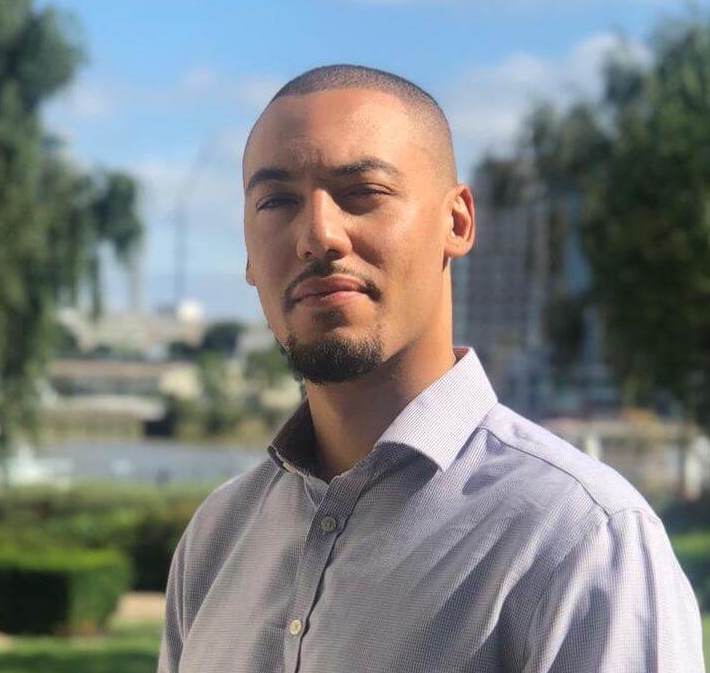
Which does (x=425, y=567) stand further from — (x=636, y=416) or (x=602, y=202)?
(x=636, y=416)

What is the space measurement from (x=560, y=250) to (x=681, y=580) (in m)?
24.2

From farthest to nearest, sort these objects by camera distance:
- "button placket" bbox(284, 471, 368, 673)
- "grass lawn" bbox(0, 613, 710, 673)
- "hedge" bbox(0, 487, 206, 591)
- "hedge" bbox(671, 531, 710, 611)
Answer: "hedge" bbox(0, 487, 206, 591), "grass lawn" bbox(0, 613, 710, 673), "hedge" bbox(671, 531, 710, 611), "button placket" bbox(284, 471, 368, 673)

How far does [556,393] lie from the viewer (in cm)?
2519

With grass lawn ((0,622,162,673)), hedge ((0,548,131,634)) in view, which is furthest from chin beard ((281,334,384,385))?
hedge ((0,548,131,634))

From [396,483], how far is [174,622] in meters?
0.38

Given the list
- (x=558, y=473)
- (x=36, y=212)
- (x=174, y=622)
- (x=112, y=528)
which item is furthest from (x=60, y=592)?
(x=558, y=473)

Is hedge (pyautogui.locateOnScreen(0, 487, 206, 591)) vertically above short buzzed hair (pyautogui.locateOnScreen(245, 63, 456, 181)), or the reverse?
short buzzed hair (pyautogui.locateOnScreen(245, 63, 456, 181))

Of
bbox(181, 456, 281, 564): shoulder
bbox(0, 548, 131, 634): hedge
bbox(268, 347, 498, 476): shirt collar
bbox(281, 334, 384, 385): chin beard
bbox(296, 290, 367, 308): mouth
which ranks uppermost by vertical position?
bbox(296, 290, 367, 308): mouth

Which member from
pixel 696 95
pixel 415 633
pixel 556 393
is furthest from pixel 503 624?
pixel 556 393

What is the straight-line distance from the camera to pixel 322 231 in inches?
50.9

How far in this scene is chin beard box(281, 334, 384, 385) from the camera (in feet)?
4.24

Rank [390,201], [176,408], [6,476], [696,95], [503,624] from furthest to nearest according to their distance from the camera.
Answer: [176,408], [6,476], [696,95], [390,201], [503,624]

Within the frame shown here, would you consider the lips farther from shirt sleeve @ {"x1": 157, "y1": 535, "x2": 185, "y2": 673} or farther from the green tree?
the green tree

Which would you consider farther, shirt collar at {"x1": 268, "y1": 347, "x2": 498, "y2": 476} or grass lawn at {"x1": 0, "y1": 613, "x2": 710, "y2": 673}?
grass lawn at {"x1": 0, "y1": 613, "x2": 710, "y2": 673}
